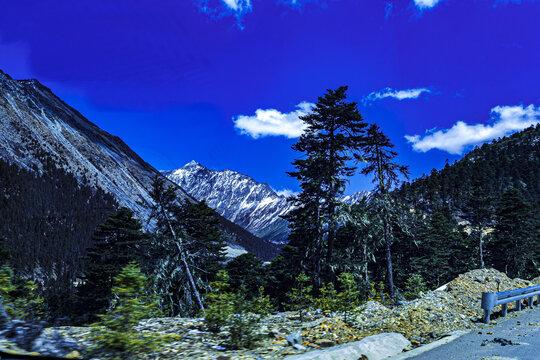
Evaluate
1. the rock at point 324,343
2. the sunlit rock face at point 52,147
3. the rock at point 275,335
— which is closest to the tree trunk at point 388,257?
the rock at point 275,335

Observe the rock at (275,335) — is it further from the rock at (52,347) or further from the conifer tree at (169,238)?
the conifer tree at (169,238)

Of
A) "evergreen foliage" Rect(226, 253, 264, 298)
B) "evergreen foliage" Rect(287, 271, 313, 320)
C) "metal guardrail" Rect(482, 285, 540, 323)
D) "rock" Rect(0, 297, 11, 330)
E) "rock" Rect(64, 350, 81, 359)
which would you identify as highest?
"rock" Rect(0, 297, 11, 330)

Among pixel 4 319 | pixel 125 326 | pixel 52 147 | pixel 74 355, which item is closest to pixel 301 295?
pixel 125 326

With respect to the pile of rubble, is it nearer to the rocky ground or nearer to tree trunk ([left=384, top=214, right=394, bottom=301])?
the rocky ground

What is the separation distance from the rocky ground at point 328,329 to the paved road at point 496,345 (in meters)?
0.71

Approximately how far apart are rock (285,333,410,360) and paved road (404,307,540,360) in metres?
0.50

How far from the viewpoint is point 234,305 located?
7270 millimetres

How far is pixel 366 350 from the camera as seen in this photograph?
543cm

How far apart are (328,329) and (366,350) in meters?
2.02

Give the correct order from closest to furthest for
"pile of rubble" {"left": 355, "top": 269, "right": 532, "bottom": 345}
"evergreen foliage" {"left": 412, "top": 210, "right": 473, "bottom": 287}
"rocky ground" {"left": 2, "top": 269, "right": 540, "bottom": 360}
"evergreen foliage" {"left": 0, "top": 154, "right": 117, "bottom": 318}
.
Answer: "rocky ground" {"left": 2, "top": 269, "right": 540, "bottom": 360} → "pile of rubble" {"left": 355, "top": 269, "right": 532, "bottom": 345} → "evergreen foliage" {"left": 412, "top": 210, "right": 473, "bottom": 287} → "evergreen foliage" {"left": 0, "top": 154, "right": 117, "bottom": 318}

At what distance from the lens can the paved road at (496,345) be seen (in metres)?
5.20

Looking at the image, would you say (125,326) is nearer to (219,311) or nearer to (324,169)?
(219,311)

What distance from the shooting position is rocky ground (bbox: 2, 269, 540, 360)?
5902 millimetres

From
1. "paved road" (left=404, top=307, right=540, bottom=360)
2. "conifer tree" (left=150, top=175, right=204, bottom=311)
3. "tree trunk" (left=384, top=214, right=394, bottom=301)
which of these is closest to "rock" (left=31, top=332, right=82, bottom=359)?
"paved road" (left=404, top=307, right=540, bottom=360)
